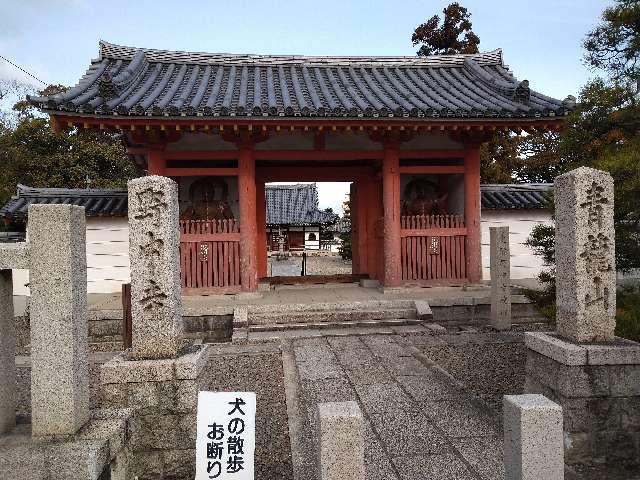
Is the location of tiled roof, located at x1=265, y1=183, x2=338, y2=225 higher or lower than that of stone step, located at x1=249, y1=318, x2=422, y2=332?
higher

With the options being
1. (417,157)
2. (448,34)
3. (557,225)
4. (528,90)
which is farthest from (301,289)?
(448,34)

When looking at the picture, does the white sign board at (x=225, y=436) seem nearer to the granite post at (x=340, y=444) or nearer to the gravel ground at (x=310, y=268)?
the granite post at (x=340, y=444)

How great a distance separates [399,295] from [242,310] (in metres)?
3.32

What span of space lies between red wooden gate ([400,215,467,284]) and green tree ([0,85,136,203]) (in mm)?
17405

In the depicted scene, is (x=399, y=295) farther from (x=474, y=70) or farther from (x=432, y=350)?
(x=474, y=70)

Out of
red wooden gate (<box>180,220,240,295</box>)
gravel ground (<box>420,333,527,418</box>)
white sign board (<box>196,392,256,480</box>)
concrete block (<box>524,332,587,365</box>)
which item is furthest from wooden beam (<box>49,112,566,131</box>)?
white sign board (<box>196,392,256,480</box>)

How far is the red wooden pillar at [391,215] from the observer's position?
9641 mm

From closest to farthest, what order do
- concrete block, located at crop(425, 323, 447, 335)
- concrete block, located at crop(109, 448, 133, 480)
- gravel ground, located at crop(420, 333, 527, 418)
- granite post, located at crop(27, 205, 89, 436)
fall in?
granite post, located at crop(27, 205, 89, 436) < concrete block, located at crop(109, 448, 133, 480) < gravel ground, located at crop(420, 333, 527, 418) < concrete block, located at crop(425, 323, 447, 335)

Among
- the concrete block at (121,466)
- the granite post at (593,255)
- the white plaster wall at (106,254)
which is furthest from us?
the white plaster wall at (106,254)

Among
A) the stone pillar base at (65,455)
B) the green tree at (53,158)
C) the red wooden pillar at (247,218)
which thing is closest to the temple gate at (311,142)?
the red wooden pillar at (247,218)

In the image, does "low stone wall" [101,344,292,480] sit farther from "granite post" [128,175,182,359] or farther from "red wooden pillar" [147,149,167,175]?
"red wooden pillar" [147,149,167,175]

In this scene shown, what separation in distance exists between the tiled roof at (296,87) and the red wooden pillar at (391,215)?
1128 mm

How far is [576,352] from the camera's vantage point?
3.65 meters

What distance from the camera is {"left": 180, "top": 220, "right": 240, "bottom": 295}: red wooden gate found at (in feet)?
30.6
